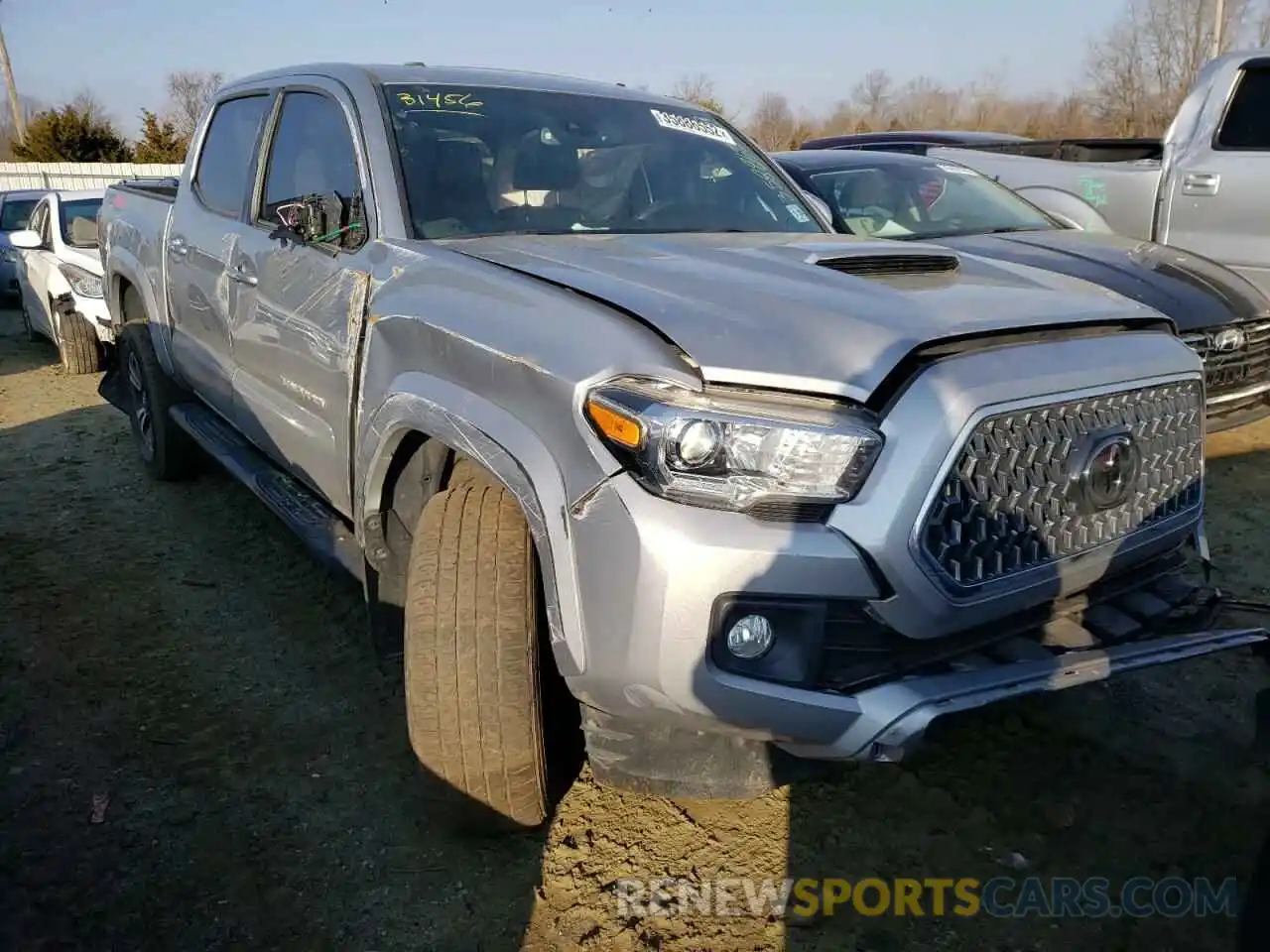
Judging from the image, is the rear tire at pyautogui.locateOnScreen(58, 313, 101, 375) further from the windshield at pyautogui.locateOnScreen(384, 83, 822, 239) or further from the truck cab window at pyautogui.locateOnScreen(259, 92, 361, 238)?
the windshield at pyautogui.locateOnScreen(384, 83, 822, 239)

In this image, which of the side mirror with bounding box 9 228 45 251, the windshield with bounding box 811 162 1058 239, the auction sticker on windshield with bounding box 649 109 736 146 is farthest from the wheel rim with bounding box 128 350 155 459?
the windshield with bounding box 811 162 1058 239

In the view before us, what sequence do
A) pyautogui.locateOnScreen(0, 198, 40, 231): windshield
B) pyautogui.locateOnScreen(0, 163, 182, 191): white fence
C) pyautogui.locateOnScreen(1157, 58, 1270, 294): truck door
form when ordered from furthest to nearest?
pyautogui.locateOnScreen(0, 163, 182, 191): white fence
pyautogui.locateOnScreen(0, 198, 40, 231): windshield
pyautogui.locateOnScreen(1157, 58, 1270, 294): truck door

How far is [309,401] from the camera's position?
130 inches

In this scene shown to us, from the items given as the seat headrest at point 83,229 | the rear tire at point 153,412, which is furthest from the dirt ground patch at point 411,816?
the seat headrest at point 83,229

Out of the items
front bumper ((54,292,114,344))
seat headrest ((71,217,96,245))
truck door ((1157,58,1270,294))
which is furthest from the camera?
front bumper ((54,292,114,344))

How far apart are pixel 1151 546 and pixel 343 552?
7.34ft

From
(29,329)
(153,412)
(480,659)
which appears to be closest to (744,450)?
(480,659)

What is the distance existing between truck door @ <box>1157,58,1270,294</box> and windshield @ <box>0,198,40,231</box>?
13.9 meters

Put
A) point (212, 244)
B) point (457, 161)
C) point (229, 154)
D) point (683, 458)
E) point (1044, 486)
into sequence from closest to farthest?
1. point (683, 458)
2. point (1044, 486)
3. point (457, 161)
4. point (212, 244)
5. point (229, 154)

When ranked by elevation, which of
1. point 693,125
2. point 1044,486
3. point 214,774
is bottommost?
point 214,774

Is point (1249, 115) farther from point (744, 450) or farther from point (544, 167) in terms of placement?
point (744, 450)

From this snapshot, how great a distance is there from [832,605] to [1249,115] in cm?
640

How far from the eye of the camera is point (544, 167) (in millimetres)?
3279

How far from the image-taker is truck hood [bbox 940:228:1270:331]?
5.00 m
